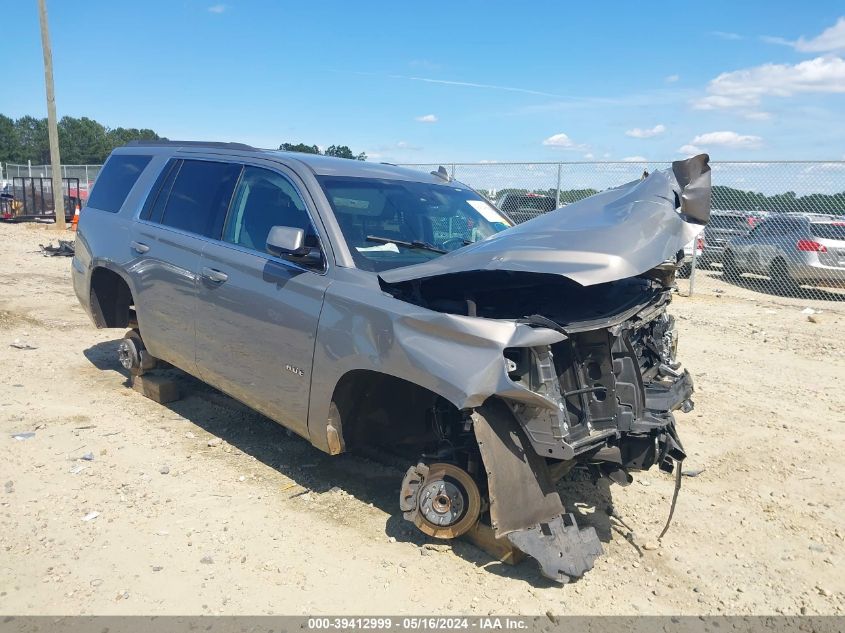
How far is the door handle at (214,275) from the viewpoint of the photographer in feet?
14.1

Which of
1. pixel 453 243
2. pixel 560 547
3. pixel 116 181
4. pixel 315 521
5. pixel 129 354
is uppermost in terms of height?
pixel 116 181

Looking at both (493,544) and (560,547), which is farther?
(493,544)

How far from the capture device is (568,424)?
3.10 m

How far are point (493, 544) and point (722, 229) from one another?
41.9 feet

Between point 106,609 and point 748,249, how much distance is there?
45.5 feet

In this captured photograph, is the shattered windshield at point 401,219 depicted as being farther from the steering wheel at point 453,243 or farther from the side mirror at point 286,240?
the side mirror at point 286,240

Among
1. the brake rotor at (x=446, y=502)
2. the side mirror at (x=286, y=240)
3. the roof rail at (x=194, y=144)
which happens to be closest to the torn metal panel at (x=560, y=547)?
the brake rotor at (x=446, y=502)

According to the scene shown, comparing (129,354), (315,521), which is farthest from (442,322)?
(129,354)

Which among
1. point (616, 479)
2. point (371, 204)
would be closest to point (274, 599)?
point (616, 479)

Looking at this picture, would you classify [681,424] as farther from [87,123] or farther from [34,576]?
[87,123]

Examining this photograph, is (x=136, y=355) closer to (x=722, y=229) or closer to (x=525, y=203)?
(x=525, y=203)

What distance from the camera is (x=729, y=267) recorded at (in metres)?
14.6

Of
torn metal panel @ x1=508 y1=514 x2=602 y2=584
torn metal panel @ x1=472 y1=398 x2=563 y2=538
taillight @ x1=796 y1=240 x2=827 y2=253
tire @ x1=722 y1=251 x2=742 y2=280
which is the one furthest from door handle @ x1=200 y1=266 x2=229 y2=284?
tire @ x1=722 y1=251 x2=742 y2=280

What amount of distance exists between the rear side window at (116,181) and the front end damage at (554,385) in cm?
323
